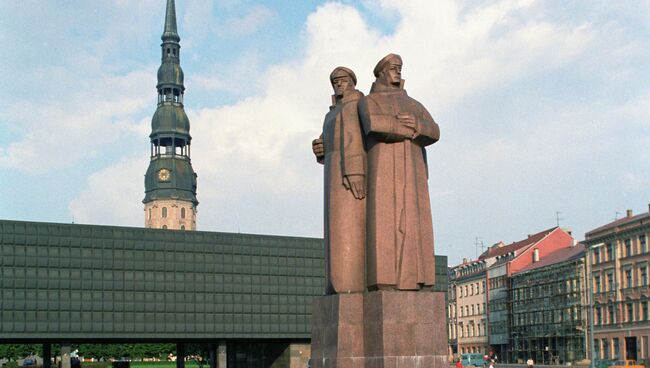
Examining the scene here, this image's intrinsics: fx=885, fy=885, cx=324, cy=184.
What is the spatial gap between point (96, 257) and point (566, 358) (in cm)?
4753

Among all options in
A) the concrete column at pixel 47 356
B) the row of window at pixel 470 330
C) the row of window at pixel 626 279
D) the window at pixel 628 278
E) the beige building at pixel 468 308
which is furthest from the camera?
the beige building at pixel 468 308

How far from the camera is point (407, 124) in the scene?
1467 centimetres

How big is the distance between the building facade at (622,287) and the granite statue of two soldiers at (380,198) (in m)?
63.7

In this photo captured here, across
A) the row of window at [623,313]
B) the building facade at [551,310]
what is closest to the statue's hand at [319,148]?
the row of window at [623,313]

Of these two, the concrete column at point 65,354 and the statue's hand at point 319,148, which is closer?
the statue's hand at point 319,148

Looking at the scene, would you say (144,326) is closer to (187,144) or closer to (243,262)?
(243,262)

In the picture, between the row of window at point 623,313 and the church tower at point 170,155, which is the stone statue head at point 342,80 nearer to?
the row of window at point 623,313

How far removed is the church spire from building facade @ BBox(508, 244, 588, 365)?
3816 inches

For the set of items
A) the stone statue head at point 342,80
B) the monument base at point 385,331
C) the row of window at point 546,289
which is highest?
the stone statue head at point 342,80

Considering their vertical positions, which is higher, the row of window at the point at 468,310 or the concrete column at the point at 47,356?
the row of window at the point at 468,310

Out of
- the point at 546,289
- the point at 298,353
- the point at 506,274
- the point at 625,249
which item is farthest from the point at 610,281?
the point at 298,353

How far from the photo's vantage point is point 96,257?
7738 centimetres

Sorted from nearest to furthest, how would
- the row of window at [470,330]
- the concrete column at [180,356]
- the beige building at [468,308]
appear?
the concrete column at [180,356], the row of window at [470,330], the beige building at [468,308]

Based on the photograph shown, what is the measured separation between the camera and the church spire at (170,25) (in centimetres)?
17462
